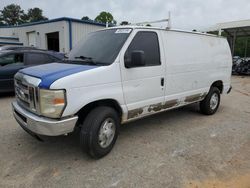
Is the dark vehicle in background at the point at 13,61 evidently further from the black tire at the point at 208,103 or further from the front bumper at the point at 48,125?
the black tire at the point at 208,103

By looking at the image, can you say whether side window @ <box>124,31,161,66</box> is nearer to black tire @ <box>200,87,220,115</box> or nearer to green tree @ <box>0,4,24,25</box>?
black tire @ <box>200,87,220,115</box>

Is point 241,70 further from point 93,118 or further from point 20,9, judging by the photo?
point 20,9

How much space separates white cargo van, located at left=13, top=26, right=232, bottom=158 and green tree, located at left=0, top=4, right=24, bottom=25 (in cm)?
8097

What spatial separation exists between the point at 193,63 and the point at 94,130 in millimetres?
2895

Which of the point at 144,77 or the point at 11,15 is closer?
the point at 144,77

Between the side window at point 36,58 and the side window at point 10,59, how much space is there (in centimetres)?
27

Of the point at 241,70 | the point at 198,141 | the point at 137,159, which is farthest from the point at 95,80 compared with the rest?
the point at 241,70

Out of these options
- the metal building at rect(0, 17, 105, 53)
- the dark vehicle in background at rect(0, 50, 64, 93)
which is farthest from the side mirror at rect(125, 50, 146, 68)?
the metal building at rect(0, 17, 105, 53)

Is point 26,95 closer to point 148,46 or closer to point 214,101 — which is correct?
point 148,46

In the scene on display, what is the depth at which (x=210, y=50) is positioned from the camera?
5633 millimetres

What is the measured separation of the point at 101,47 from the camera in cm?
400

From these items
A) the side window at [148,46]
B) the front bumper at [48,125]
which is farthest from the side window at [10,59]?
the side window at [148,46]

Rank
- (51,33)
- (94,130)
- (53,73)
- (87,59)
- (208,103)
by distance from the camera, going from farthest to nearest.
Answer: (51,33) < (208,103) < (87,59) < (94,130) < (53,73)

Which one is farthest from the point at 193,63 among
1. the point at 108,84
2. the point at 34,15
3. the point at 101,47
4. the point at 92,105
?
the point at 34,15
